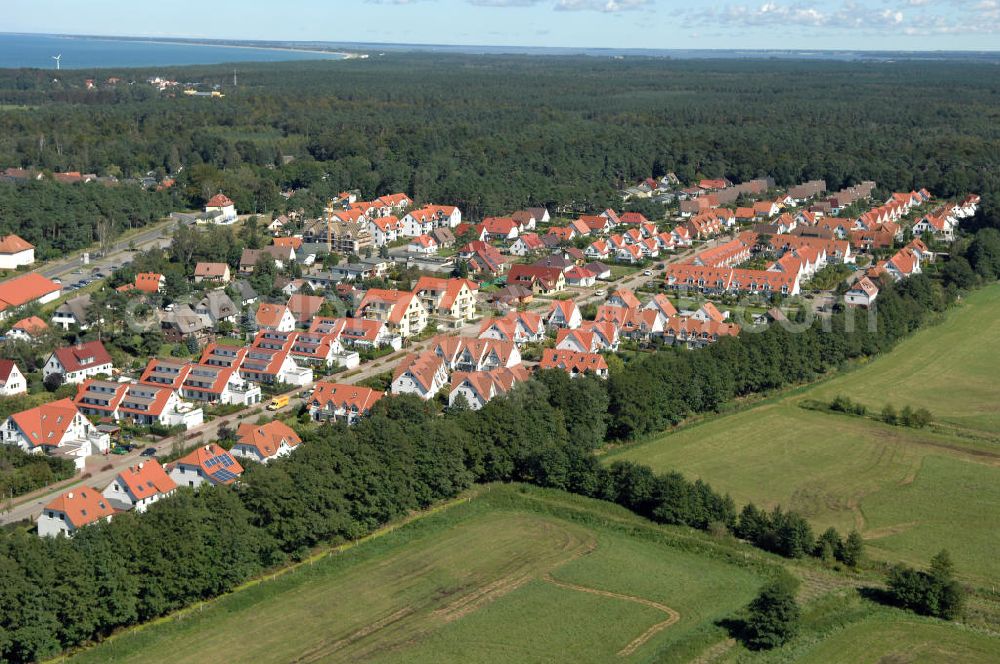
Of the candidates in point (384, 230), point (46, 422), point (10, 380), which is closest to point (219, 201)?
point (384, 230)

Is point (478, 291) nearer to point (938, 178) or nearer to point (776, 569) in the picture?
point (776, 569)

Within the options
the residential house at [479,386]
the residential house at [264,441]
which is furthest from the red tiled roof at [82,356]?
the residential house at [479,386]

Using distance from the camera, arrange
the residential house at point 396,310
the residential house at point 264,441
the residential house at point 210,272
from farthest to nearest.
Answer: the residential house at point 210,272 < the residential house at point 396,310 < the residential house at point 264,441

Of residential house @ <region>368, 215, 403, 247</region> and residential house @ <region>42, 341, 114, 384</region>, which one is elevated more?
residential house @ <region>368, 215, 403, 247</region>

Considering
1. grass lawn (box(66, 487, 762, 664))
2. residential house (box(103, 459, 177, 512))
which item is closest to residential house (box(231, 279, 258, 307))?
residential house (box(103, 459, 177, 512))

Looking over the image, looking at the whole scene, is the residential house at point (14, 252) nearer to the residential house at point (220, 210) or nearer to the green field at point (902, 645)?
the residential house at point (220, 210)

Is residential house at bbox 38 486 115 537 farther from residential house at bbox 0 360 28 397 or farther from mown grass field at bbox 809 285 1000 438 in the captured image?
mown grass field at bbox 809 285 1000 438
